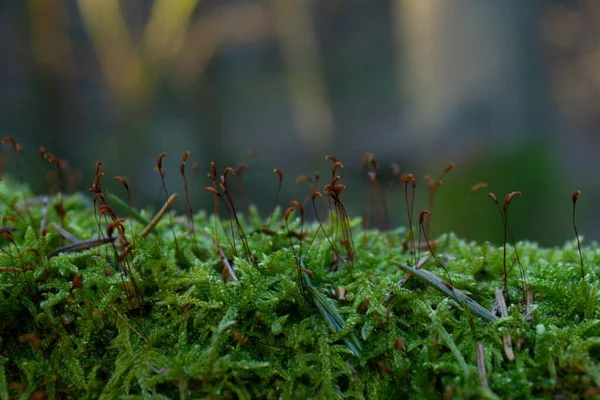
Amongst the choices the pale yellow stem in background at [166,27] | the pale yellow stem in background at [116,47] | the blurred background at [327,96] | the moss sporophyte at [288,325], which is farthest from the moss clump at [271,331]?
the pale yellow stem in background at [116,47]

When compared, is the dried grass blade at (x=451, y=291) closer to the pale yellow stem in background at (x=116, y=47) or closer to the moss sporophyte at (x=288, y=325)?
the moss sporophyte at (x=288, y=325)

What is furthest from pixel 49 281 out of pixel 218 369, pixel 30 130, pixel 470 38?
pixel 30 130

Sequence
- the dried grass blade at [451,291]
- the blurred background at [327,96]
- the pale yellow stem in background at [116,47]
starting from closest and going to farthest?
the dried grass blade at [451,291]
the blurred background at [327,96]
the pale yellow stem in background at [116,47]

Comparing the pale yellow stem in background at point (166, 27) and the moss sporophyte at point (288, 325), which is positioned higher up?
the pale yellow stem in background at point (166, 27)

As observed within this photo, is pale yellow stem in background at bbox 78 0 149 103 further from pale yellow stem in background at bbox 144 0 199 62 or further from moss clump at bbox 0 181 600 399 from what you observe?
moss clump at bbox 0 181 600 399

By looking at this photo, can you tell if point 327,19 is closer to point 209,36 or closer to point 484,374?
point 209,36

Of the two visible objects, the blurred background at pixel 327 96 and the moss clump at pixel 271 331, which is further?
the blurred background at pixel 327 96

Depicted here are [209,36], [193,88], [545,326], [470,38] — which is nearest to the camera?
[545,326]
